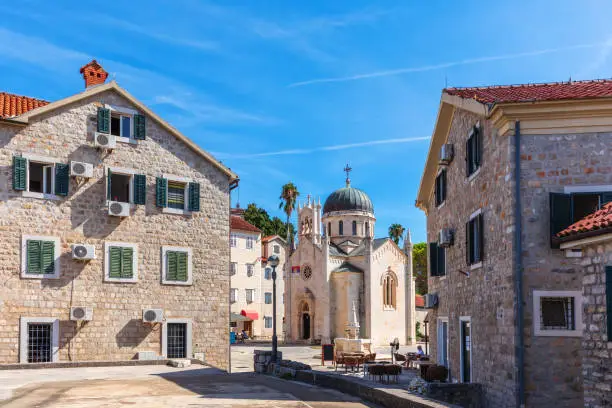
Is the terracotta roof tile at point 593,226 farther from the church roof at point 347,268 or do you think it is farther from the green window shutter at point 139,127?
the church roof at point 347,268

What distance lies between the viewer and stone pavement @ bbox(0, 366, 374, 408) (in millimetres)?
14797

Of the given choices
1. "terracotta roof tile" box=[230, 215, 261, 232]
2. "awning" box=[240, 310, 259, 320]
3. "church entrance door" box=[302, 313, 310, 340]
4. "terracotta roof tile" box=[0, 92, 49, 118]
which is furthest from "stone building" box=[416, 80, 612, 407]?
"awning" box=[240, 310, 259, 320]

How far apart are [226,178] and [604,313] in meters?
21.6

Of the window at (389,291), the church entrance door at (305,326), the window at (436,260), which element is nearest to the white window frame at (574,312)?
the window at (436,260)

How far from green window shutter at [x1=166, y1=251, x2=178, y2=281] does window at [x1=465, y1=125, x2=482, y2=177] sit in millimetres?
13692

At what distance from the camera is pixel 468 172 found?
18.5 meters

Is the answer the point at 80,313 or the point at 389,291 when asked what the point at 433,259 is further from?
the point at 389,291

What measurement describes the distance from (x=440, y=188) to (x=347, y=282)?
1574 inches

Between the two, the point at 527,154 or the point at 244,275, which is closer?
the point at 527,154

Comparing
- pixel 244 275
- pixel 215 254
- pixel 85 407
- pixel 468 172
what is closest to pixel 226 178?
pixel 215 254

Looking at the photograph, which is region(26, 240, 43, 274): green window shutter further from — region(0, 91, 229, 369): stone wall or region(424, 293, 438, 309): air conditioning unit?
region(424, 293, 438, 309): air conditioning unit

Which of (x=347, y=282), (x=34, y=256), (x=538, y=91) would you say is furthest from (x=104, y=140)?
(x=347, y=282)

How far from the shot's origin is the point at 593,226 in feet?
34.4

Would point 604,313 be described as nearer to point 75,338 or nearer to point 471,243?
point 471,243
